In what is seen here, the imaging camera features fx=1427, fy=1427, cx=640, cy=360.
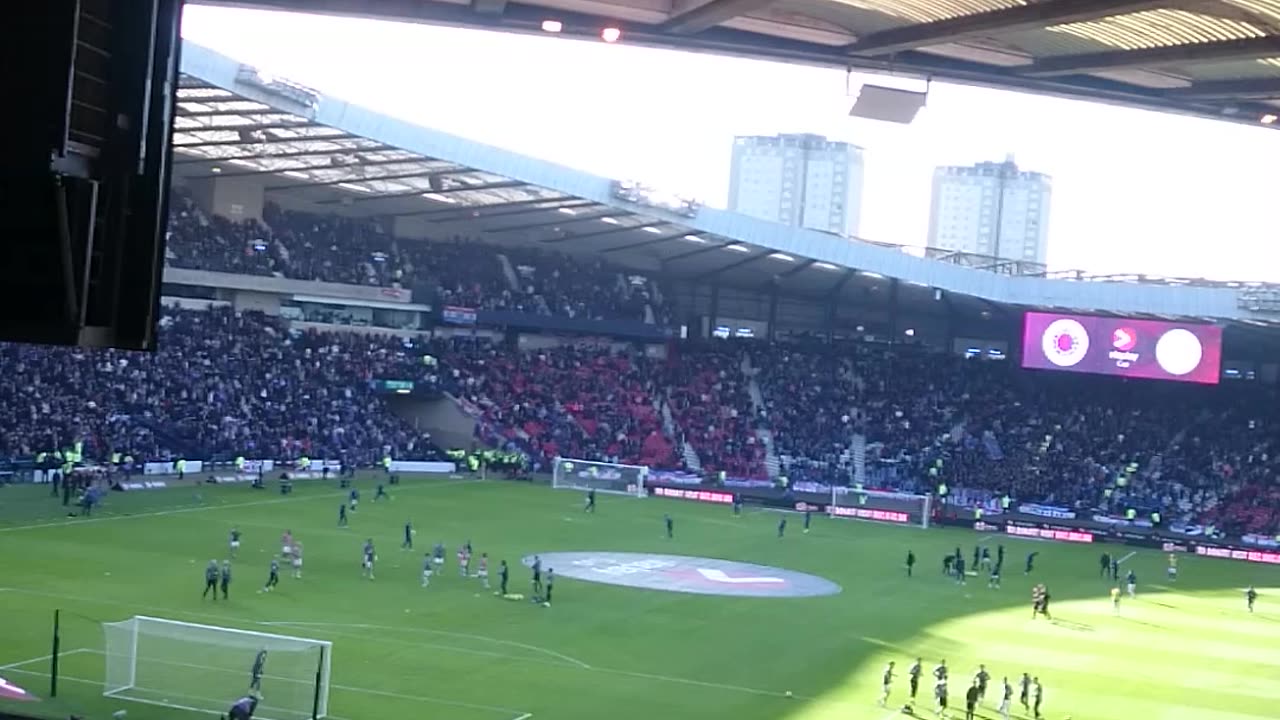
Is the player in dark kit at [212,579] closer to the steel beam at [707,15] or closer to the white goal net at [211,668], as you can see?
the white goal net at [211,668]

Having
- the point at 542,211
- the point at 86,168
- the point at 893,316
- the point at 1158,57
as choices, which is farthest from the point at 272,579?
the point at 893,316

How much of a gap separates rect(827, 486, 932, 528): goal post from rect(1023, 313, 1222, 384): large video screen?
1221cm

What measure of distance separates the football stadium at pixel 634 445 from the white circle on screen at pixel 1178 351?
155mm

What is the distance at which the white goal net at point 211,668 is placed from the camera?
2661cm

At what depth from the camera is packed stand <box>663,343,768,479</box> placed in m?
79.8

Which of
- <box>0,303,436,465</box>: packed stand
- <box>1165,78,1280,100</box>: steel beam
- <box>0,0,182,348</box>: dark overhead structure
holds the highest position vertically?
<box>1165,78,1280,100</box>: steel beam

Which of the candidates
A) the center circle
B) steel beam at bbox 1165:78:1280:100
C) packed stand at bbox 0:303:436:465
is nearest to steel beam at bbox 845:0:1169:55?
steel beam at bbox 1165:78:1280:100

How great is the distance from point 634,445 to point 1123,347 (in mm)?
26649

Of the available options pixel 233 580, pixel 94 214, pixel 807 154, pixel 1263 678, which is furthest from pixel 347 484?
pixel 807 154

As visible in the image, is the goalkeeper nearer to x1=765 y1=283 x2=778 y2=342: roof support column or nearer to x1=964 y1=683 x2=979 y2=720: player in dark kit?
x1=964 y1=683 x2=979 y2=720: player in dark kit

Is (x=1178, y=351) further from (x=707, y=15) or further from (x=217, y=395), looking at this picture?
(x=707, y=15)

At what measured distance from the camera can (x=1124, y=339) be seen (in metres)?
75.0

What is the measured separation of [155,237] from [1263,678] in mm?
34935

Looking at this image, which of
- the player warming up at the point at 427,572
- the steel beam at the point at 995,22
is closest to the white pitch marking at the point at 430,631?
the player warming up at the point at 427,572
